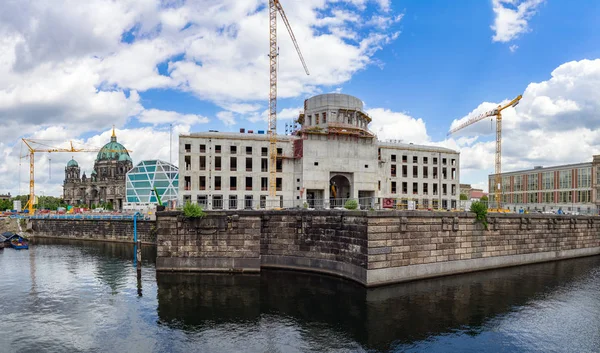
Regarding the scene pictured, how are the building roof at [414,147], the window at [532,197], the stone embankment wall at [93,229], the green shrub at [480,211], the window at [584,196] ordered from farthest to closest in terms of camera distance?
the window at [532,197] → the window at [584,196] → the building roof at [414,147] → the stone embankment wall at [93,229] → the green shrub at [480,211]

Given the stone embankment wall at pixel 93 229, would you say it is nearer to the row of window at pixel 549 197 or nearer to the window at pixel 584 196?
the window at pixel 584 196

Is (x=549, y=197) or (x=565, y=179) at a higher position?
(x=565, y=179)

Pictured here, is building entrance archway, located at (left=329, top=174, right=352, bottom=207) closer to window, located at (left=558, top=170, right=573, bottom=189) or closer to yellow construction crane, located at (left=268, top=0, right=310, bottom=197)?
yellow construction crane, located at (left=268, top=0, right=310, bottom=197)

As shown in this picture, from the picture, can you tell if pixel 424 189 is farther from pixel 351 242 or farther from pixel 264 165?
pixel 351 242

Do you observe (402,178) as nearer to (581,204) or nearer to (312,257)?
(312,257)

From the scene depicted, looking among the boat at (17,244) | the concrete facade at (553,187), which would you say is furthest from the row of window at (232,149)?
the concrete facade at (553,187)

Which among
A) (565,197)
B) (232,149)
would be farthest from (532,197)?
(232,149)

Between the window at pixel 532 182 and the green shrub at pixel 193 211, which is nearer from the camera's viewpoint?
the green shrub at pixel 193 211

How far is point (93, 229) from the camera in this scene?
80.9m

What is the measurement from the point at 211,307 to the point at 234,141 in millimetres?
44090

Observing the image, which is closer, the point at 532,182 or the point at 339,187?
the point at 339,187

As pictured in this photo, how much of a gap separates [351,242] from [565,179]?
3871 inches

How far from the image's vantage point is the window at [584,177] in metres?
96.5

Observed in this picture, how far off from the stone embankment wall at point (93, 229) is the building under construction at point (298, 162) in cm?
1219
